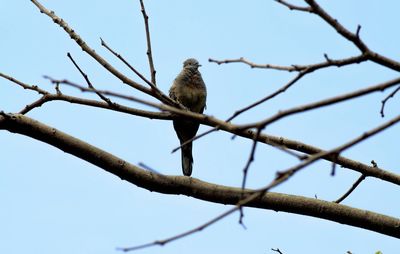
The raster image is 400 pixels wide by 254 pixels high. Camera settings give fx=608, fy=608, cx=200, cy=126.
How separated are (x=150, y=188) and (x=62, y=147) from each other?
44cm

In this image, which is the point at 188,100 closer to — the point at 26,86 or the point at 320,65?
the point at 26,86

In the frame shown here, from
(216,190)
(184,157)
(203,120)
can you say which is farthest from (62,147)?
(184,157)

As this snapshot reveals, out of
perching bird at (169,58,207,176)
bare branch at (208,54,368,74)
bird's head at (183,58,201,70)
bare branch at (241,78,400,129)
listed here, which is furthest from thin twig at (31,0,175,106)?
bird's head at (183,58,201,70)

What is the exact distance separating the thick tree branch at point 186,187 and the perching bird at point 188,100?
3935mm

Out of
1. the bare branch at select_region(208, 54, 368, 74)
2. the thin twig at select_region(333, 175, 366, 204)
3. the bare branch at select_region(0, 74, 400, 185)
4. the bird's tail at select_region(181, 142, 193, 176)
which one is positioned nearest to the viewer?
the bare branch at select_region(208, 54, 368, 74)

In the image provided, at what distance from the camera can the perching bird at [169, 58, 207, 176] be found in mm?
6809

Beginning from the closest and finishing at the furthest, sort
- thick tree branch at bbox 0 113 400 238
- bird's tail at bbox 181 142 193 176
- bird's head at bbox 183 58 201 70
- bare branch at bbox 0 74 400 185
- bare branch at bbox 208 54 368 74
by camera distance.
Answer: bare branch at bbox 208 54 368 74 < thick tree branch at bbox 0 113 400 238 < bare branch at bbox 0 74 400 185 < bird's tail at bbox 181 142 193 176 < bird's head at bbox 183 58 201 70

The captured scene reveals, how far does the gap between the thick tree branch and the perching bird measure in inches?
155

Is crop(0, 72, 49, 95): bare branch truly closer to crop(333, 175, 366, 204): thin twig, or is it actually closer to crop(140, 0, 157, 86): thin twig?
crop(140, 0, 157, 86): thin twig

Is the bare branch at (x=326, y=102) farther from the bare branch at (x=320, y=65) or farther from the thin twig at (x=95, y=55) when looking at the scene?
the thin twig at (x=95, y=55)

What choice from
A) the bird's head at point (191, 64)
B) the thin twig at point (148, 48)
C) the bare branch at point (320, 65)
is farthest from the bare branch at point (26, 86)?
the bird's head at point (191, 64)

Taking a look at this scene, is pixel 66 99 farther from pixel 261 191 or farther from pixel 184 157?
pixel 184 157

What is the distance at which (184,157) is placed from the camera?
679 cm

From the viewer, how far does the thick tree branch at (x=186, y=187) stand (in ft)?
8.88
